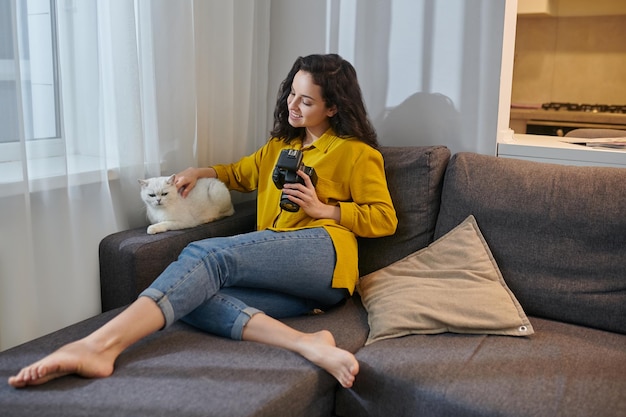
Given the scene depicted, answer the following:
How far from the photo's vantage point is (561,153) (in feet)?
7.78

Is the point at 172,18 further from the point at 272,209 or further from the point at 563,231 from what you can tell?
the point at 563,231

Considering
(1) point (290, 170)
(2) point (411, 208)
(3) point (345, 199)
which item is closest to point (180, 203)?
(1) point (290, 170)

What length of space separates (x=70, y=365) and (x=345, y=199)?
1023mm

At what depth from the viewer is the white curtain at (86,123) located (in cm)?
195

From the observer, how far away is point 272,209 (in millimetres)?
2322

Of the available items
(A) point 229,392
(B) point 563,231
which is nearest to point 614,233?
(B) point 563,231

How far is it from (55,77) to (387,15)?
1.22 m

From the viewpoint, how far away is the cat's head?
7.48 ft

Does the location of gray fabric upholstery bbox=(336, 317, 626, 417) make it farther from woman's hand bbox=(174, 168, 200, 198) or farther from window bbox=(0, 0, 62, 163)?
window bbox=(0, 0, 62, 163)

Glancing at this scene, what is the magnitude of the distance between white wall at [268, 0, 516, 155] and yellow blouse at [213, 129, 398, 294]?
401 mm

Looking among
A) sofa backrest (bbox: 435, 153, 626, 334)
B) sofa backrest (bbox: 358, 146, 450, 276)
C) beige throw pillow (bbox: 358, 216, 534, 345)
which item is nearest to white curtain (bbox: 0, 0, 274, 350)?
sofa backrest (bbox: 358, 146, 450, 276)

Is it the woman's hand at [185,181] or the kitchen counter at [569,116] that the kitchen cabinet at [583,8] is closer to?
the kitchen counter at [569,116]

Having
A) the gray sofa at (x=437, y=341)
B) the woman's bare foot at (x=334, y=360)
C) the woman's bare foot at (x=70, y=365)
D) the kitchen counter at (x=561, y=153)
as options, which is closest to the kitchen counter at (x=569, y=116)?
the kitchen counter at (x=561, y=153)

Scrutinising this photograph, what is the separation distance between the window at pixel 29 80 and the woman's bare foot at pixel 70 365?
620 millimetres
